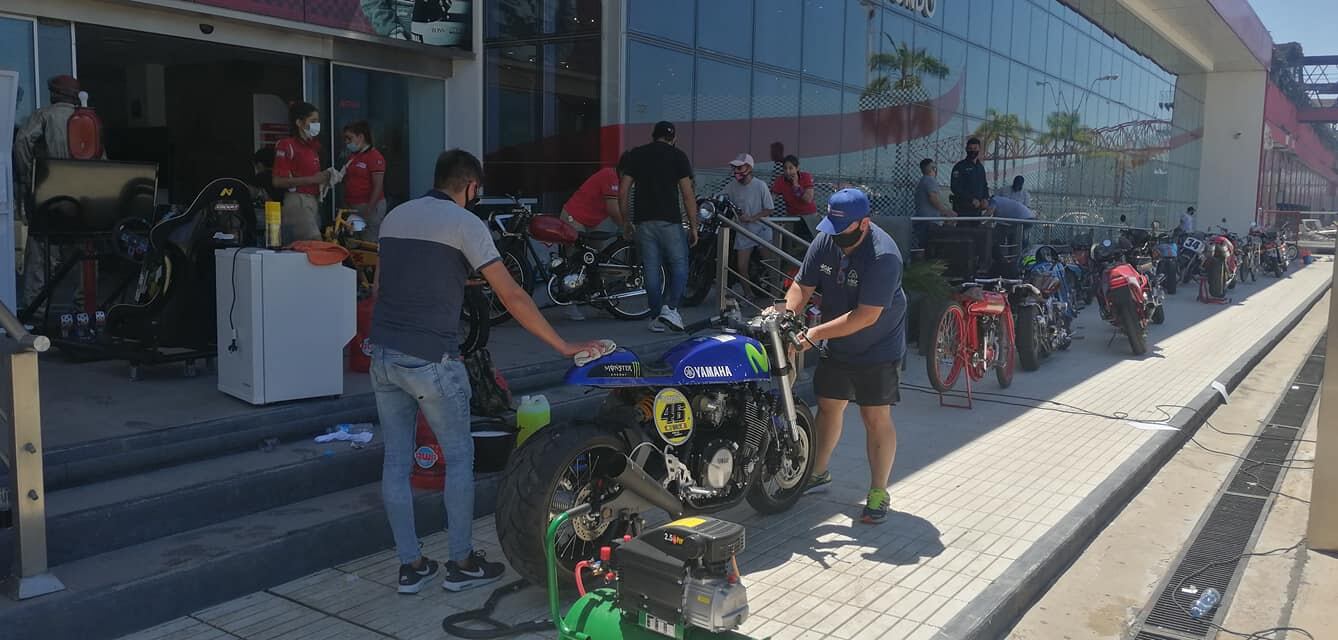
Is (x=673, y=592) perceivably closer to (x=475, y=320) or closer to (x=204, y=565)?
(x=204, y=565)

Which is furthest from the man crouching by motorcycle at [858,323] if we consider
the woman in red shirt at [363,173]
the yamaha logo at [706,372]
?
the woman in red shirt at [363,173]

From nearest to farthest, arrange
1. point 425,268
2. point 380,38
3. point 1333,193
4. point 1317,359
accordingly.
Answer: point 425,268 → point 380,38 → point 1317,359 → point 1333,193

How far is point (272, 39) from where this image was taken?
10.1 m

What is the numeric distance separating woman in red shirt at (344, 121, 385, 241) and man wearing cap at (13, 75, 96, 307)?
2120 mm

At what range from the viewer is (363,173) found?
901 centimetres

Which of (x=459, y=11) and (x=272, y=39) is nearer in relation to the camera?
(x=272, y=39)

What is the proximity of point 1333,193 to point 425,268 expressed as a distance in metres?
104

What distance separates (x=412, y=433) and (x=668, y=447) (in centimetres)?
112

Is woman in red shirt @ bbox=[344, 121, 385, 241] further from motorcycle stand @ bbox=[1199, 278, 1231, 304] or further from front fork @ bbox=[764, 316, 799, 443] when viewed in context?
motorcycle stand @ bbox=[1199, 278, 1231, 304]

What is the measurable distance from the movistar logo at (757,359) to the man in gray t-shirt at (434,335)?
0.88m

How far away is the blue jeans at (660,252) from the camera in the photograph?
29.4 ft

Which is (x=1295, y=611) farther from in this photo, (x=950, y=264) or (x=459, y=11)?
(x=459, y=11)

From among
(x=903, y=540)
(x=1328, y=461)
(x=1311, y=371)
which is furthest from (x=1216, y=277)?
(x=903, y=540)

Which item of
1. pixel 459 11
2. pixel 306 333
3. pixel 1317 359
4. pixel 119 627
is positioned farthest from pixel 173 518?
pixel 1317 359
